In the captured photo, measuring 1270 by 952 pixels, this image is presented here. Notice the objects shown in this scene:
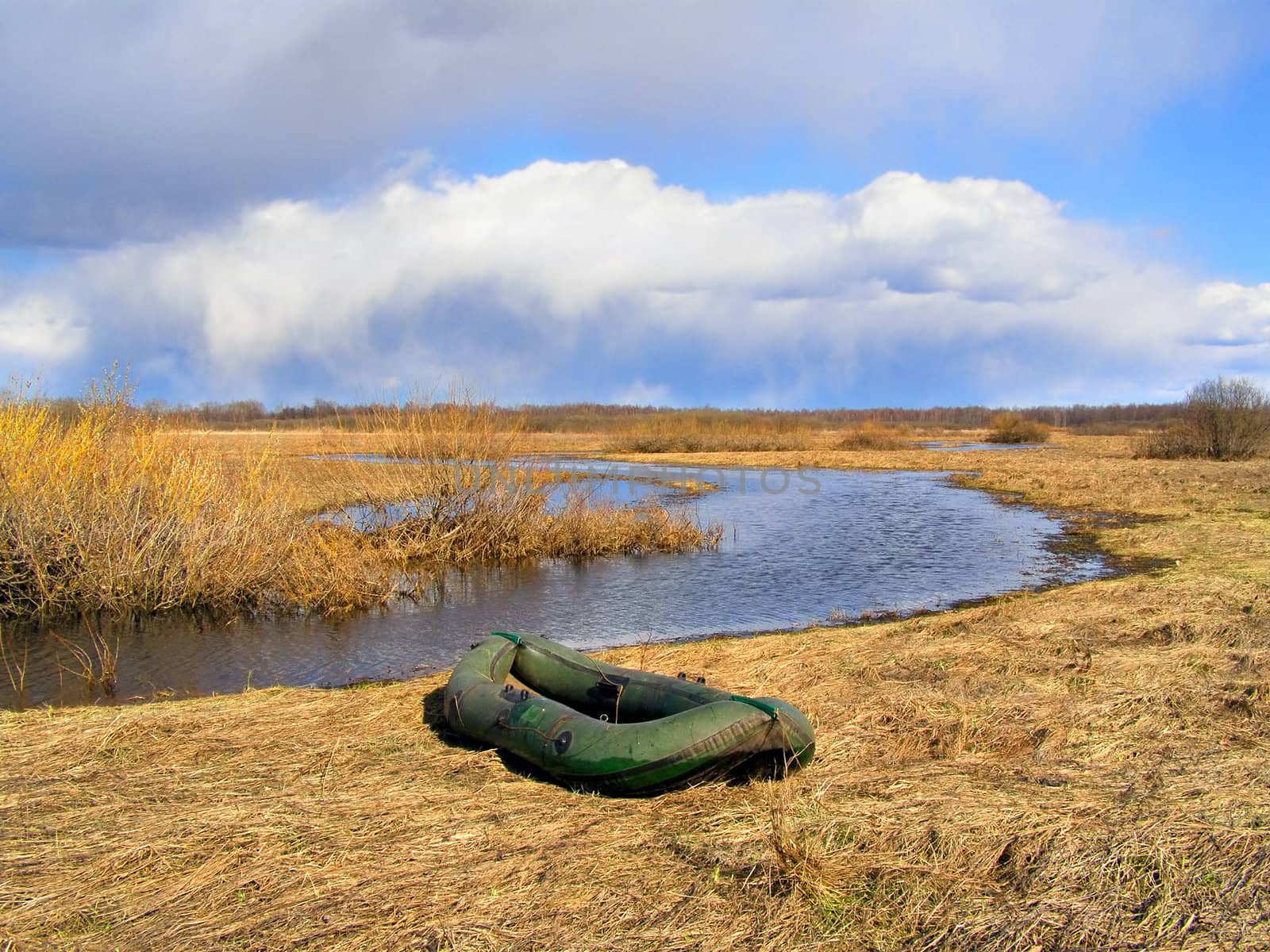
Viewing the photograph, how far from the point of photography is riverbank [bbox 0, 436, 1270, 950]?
13.1 ft

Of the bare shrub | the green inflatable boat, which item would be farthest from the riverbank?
the bare shrub

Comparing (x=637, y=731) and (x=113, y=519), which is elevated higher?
(x=113, y=519)

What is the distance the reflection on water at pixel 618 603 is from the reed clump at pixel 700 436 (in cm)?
3256

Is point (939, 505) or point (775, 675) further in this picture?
point (939, 505)

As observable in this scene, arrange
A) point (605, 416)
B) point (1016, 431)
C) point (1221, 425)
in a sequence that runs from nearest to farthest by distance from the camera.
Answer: point (1221, 425)
point (1016, 431)
point (605, 416)

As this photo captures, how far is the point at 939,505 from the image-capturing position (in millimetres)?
26562

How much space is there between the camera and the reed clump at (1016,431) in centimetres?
7012

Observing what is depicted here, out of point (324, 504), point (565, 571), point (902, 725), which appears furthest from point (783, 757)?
Answer: point (324, 504)

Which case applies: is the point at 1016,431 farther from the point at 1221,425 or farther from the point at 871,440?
the point at 1221,425

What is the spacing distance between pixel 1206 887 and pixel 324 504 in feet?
63.4

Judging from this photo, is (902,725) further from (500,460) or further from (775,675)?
(500,460)

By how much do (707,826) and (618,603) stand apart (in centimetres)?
901

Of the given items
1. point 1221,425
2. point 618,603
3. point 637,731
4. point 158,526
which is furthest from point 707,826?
point 1221,425

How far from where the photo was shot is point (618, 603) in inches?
547
